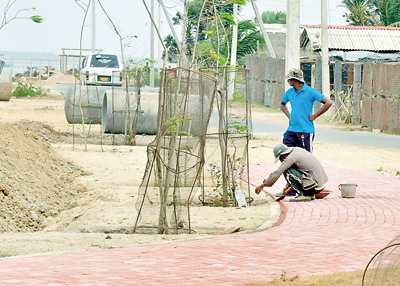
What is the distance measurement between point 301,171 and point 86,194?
11.4 ft

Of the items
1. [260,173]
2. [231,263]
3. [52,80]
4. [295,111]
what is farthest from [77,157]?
[52,80]

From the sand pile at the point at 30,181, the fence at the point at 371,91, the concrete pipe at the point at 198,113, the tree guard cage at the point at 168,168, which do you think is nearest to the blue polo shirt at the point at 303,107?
the concrete pipe at the point at 198,113

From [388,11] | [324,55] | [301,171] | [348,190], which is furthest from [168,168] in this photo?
[388,11]

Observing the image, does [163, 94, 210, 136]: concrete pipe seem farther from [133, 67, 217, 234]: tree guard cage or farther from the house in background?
the house in background

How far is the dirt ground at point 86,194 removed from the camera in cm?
Answer: 718

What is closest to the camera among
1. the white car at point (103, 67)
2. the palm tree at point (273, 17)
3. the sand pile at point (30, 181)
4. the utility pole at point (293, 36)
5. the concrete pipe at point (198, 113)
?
the concrete pipe at point (198, 113)

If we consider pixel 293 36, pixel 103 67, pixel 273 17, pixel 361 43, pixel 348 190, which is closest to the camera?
pixel 348 190

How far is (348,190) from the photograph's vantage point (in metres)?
9.38

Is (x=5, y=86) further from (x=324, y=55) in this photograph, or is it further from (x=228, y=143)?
(x=228, y=143)

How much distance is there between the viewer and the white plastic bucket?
9.35 m

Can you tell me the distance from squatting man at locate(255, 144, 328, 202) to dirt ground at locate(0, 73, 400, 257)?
466 mm

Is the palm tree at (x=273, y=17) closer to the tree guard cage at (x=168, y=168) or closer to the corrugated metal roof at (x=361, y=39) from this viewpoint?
the corrugated metal roof at (x=361, y=39)

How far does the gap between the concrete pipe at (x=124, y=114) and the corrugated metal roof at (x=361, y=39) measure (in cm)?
1769

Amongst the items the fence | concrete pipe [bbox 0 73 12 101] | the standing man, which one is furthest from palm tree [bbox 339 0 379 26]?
the standing man
